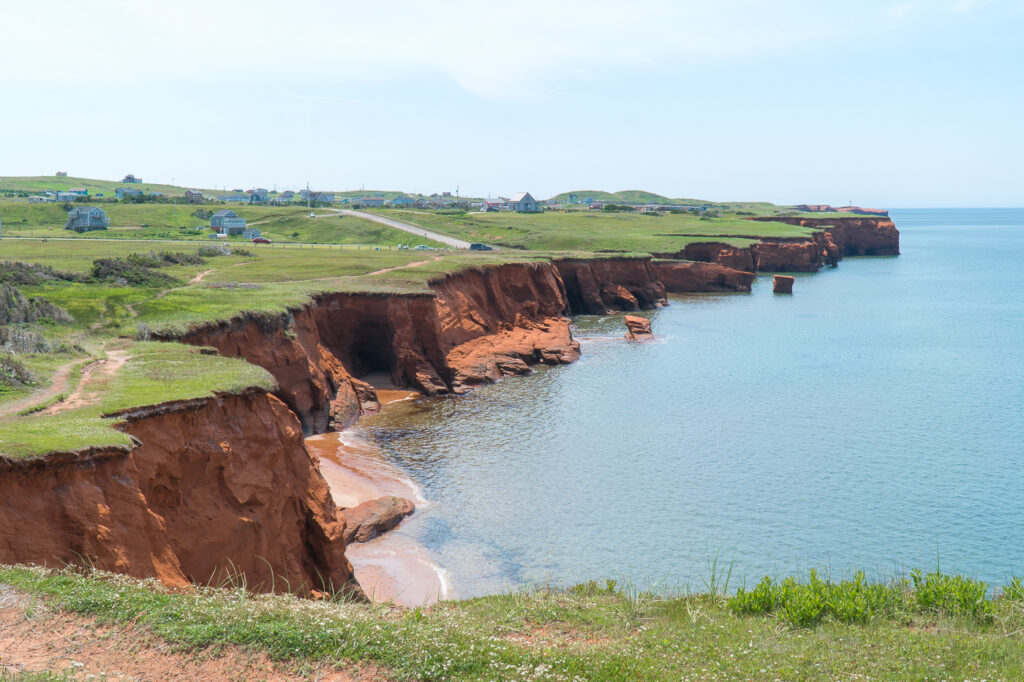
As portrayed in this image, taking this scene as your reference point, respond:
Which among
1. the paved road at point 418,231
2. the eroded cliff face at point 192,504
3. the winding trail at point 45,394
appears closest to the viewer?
the eroded cliff face at point 192,504

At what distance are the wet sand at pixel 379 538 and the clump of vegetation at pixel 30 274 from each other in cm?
2032

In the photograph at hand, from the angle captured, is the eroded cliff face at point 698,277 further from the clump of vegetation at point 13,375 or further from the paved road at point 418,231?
→ the clump of vegetation at point 13,375

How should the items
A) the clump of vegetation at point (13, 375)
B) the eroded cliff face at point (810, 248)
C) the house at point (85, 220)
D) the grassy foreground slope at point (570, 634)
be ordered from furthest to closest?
1. the eroded cliff face at point (810, 248)
2. the house at point (85, 220)
3. the clump of vegetation at point (13, 375)
4. the grassy foreground slope at point (570, 634)

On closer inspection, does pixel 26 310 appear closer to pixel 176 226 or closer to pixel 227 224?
pixel 227 224

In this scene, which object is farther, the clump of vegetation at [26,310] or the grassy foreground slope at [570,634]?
the clump of vegetation at [26,310]

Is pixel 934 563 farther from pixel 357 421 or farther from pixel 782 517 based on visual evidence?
pixel 357 421

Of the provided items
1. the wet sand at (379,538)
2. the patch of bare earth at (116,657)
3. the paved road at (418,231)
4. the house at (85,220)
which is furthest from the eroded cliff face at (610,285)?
the patch of bare earth at (116,657)

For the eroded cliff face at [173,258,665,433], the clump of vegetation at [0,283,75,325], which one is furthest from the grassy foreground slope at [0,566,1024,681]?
the clump of vegetation at [0,283,75,325]

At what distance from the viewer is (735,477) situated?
110ft

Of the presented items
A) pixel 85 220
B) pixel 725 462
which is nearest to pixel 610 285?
pixel 725 462

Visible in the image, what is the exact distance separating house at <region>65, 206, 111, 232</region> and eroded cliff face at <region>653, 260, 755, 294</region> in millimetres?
74378

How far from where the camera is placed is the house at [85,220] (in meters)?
107

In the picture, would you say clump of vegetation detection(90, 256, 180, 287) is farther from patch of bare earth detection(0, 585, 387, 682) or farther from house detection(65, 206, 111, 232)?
house detection(65, 206, 111, 232)

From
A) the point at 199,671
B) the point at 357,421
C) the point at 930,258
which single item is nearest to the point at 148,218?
the point at 357,421
